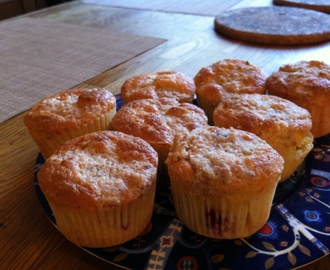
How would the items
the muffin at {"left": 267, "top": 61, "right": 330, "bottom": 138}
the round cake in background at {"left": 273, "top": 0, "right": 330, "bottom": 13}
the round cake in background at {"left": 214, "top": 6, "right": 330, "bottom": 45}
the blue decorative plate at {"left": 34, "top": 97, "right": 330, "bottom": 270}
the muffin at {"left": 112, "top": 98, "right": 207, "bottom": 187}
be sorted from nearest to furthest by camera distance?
the blue decorative plate at {"left": 34, "top": 97, "right": 330, "bottom": 270}, the muffin at {"left": 112, "top": 98, "right": 207, "bottom": 187}, the muffin at {"left": 267, "top": 61, "right": 330, "bottom": 138}, the round cake in background at {"left": 214, "top": 6, "right": 330, "bottom": 45}, the round cake in background at {"left": 273, "top": 0, "right": 330, "bottom": 13}

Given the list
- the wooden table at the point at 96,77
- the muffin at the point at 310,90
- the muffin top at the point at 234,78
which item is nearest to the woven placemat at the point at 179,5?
the wooden table at the point at 96,77

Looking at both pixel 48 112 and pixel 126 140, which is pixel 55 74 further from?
pixel 126 140

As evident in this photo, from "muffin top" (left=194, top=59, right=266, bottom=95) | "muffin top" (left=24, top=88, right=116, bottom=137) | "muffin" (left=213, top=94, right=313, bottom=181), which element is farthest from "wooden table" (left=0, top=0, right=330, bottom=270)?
"muffin top" (left=194, top=59, right=266, bottom=95)

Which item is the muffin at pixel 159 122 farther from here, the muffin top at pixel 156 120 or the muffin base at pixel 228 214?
the muffin base at pixel 228 214

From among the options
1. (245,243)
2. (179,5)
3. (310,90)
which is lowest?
(179,5)

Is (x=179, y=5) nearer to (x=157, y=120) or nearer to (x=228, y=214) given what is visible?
(x=157, y=120)

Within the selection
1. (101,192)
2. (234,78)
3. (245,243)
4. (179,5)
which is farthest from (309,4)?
(101,192)

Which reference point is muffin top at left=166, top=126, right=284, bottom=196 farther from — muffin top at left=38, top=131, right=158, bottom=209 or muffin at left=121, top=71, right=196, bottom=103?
muffin at left=121, top=71, right=196, bottom=103

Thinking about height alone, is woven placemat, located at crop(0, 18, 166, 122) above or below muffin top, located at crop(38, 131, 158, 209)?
below
